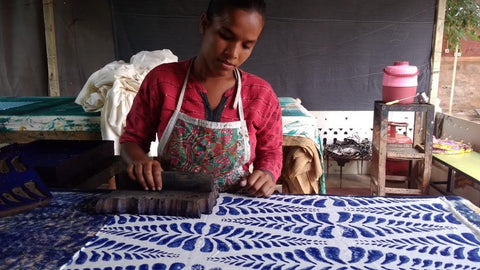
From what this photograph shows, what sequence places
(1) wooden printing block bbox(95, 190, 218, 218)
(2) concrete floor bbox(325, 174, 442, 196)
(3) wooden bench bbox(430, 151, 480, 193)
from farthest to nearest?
(2) concrete floor bbox(325, 174, 442, 196) → (3) wooden bench bbox(430, 151, 480, 193) → (1) wooden printing block bbox(95, 190, 218, 218)

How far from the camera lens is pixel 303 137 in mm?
2379

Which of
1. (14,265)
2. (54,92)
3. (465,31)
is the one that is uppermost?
(465,31)

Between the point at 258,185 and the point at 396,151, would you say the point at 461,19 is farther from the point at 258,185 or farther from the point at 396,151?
the point at 258,185

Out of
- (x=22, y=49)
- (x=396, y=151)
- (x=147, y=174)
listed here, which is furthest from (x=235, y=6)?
(x=22, y=49)

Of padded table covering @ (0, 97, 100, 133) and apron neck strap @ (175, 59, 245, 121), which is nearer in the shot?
apron neck strap @ (175, 59, 245, 121)

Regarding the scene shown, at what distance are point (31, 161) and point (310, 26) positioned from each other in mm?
3312

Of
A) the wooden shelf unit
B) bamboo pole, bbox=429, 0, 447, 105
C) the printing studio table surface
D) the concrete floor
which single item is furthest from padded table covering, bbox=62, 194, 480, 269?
bamboo pole, bbox=429, 0, 447, 105

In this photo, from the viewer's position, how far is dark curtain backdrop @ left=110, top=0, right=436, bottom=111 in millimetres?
4035

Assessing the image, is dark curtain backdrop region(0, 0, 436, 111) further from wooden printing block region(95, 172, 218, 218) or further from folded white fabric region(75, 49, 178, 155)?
wooden printing block region(95, 172, 218, 218)

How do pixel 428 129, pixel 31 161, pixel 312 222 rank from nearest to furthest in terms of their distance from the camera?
pixel 312 222 → pixel 31 161 → pixel 428 129

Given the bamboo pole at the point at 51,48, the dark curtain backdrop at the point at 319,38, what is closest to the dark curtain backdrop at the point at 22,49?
the bamboo pole at the point at 51,48

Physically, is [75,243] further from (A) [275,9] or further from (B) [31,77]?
(B) [31,77]

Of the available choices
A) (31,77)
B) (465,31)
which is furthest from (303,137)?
(31,77)

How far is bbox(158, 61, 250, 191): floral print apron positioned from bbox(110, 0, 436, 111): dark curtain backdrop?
283 cm
